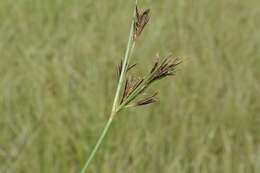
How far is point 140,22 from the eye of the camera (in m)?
0.31

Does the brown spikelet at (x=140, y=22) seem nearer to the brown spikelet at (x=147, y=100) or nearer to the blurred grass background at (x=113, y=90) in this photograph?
the brown spikelet at (x=147, y=100)

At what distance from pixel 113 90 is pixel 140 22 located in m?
1.62

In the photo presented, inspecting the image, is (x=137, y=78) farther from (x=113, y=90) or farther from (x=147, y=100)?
(x=113, y=90)

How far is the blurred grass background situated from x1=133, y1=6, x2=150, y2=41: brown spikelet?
0.95m

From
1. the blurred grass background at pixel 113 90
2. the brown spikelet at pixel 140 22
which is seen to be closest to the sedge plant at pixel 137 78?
the brown spikelet at pixel 140 22

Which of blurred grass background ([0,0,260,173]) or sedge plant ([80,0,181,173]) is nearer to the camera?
sedge plant ([80,0,181,173])

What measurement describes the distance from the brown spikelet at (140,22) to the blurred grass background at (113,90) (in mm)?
949

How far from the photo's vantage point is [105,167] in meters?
1.53

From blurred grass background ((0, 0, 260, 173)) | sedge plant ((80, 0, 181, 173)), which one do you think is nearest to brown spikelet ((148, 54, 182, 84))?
sedge plant ((80, 0, 181, 173))

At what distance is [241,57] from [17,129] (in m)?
0.99

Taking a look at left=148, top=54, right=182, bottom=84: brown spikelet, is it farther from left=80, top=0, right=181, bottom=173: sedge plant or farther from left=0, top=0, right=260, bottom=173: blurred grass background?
left=0, top=0, right=260, bottom=173: blurred grass background

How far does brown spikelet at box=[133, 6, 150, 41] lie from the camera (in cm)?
30

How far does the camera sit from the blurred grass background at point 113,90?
1613 millimetres

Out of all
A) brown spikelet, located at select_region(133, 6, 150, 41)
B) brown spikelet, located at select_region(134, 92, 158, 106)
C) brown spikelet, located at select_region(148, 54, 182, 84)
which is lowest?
brown spikelet, located at select_region(134, 92, 158, 106)
